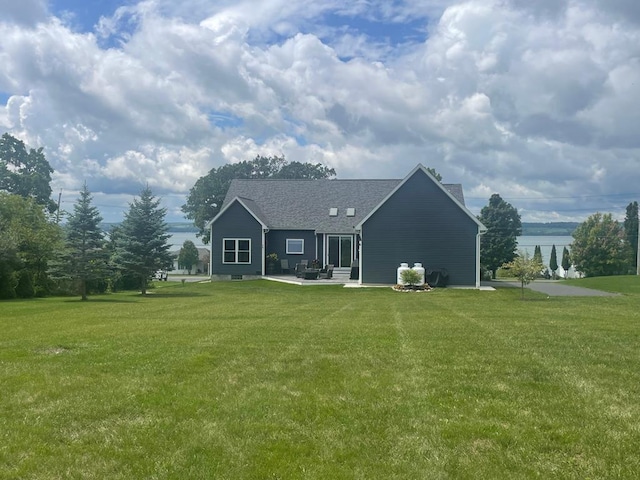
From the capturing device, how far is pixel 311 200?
38.3 meters

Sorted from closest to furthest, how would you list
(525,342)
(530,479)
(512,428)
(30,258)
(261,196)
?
(530,479), (512,428), (525,342), (30,258), (261,196)

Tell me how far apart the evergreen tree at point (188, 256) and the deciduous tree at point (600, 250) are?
3721cm

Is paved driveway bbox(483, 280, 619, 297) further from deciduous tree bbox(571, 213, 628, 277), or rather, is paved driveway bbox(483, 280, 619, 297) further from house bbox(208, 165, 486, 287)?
deciduous tree bbox(571, 213, 628, 277)

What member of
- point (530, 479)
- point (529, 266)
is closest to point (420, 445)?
point (530, 479)

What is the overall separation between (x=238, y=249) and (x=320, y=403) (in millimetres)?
29173

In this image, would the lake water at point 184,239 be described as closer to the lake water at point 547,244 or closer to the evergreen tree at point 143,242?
the evergreen tree at point 143,242

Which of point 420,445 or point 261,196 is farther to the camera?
point 261,196

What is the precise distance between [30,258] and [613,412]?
25.0 meters

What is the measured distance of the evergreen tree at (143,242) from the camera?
2647 cm

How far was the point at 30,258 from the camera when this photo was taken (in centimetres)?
2533

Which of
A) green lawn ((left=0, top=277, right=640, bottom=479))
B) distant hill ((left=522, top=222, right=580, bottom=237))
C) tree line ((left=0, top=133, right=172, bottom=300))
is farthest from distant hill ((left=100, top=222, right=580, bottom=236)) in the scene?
green lawn ((left=0, top=277, right=640, bottom=479))

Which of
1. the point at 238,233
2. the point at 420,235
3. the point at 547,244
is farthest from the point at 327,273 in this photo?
the point at 547,244

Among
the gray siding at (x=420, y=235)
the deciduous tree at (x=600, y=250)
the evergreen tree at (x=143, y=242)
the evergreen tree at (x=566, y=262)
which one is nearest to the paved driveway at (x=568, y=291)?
the gray siding at (x=420, y=235)

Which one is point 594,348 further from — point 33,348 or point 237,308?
point 237,308
